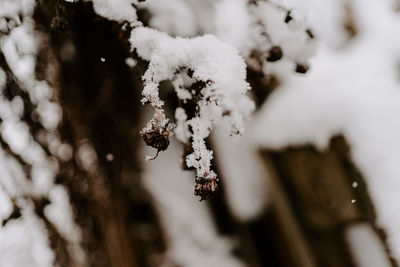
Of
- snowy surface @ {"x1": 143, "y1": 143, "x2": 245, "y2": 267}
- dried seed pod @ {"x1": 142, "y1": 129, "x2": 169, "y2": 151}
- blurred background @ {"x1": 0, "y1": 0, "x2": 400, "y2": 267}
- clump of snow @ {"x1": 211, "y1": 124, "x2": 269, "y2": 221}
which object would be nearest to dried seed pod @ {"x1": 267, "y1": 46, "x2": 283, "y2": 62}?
blurred background @ {"x1": 0, "y1": 0, "x2": 400, "y2": 267}

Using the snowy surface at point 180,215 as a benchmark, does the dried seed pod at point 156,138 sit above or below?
below

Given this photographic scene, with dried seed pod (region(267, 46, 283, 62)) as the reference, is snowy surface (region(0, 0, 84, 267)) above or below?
above

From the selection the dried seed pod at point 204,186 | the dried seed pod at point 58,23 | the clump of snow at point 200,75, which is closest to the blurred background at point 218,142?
the dried seed pod at point 58,23

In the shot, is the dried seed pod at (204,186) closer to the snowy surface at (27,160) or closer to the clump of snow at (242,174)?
the snowy surface at (27,160)

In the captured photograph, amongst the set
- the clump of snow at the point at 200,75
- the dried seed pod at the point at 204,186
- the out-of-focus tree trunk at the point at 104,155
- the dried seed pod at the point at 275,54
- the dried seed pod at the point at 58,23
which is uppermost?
the out-of-focus tree trunk at the point at 104,155

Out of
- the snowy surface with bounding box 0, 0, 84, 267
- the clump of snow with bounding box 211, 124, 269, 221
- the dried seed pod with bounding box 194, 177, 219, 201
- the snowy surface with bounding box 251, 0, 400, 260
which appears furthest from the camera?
the clump of snow with bounding box 211, 124, 269, 221

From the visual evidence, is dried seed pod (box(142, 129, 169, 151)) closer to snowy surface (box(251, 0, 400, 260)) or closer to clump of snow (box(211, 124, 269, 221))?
snowy surface (box(251, 0, 400, 260))

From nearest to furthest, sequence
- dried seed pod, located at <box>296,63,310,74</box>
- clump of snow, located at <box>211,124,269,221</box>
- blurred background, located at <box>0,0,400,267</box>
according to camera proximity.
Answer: dried seed pod, located at <box>296,63,310,74</box> < blurred background, located at <box>0,0,400,267</box> < clump of snow, located at <box>211,124,269,221</box>

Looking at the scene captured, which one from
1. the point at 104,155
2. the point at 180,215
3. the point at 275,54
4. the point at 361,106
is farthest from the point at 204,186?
the point at 180,215
